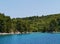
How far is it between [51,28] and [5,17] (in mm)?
50515

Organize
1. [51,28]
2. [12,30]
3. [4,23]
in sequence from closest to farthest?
[4,23] → [12,30] → [51,28]

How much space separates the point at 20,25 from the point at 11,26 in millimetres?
10657

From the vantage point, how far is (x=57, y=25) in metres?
192

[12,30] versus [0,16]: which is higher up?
[0,16]

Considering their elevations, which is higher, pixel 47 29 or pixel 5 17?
pixel 5 17

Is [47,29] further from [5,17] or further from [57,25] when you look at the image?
[5,17]

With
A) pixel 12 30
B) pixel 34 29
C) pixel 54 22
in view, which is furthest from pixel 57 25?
pixel 12 30

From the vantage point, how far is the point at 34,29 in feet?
633

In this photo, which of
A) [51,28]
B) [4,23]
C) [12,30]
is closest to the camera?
[4,23]

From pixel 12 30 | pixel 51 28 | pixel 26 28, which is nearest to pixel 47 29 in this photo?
pixel 51 28

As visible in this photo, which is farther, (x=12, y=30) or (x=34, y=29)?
(x=34, y=29)

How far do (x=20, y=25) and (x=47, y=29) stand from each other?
37542 millimetres

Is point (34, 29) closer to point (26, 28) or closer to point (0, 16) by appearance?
point (26, 28)

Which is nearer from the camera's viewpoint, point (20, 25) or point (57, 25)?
point (20, 25)
